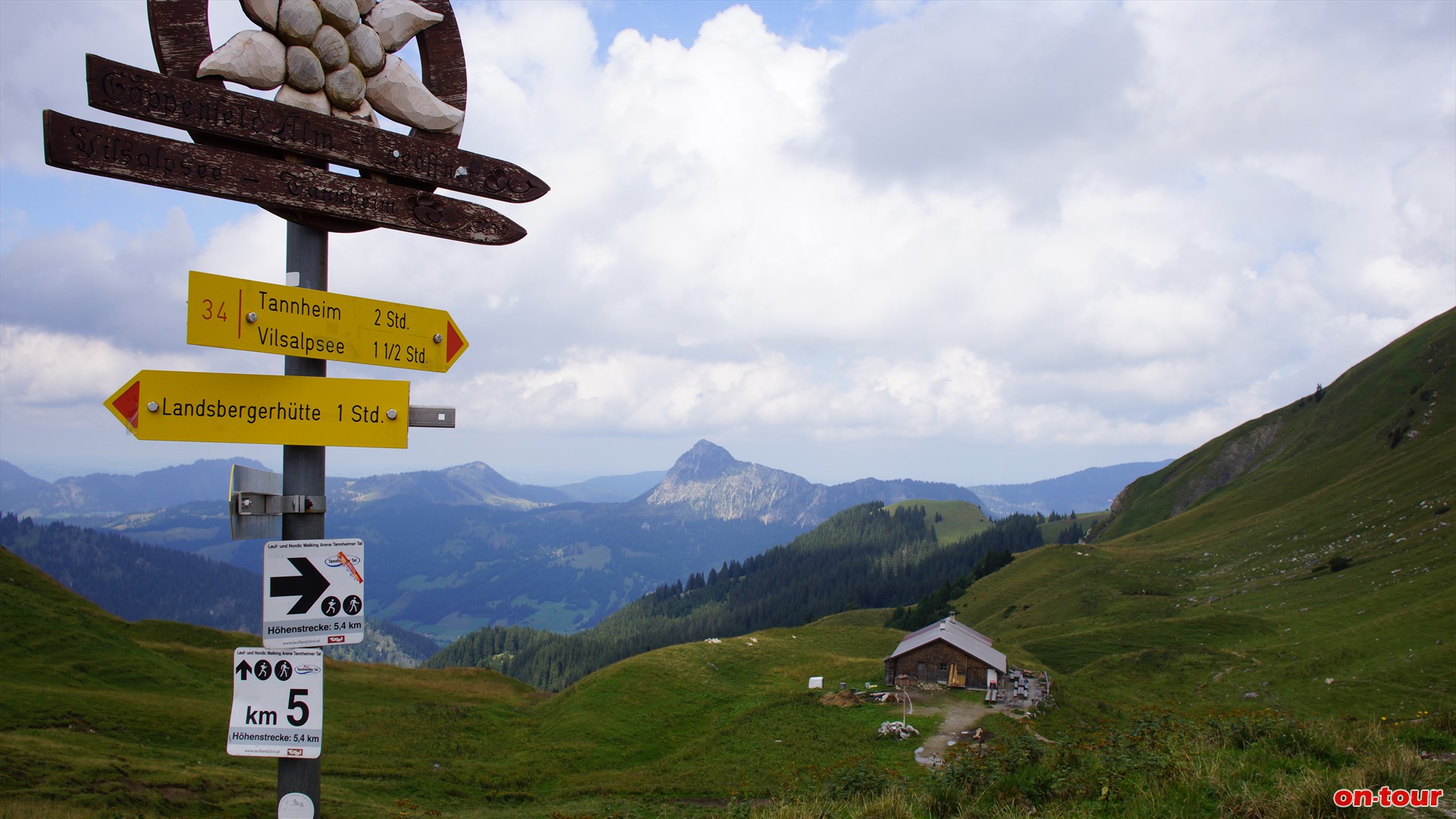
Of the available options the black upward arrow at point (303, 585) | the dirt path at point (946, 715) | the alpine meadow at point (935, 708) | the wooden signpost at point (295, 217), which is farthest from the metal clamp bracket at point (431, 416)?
the dirt path at point (946, 715)

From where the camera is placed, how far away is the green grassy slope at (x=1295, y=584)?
5472cm

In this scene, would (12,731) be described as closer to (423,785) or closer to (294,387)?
(423,785)

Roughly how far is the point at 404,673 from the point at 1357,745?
259 feet

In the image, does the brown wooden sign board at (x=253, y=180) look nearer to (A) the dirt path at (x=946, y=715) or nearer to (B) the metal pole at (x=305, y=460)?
(B) the metal pole at (x=305, y=460)

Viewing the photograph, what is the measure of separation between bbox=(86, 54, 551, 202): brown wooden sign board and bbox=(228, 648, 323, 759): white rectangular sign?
483 cm

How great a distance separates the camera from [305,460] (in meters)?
7.35

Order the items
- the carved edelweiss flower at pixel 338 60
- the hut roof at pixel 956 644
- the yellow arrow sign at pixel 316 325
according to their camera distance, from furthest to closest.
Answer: the hut roof at pixel 956 644 → the carved edelweiss flower at pixel 338 60 → the yellow arrow sign at pixel 316 325

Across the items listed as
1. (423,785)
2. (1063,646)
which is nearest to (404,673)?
(423,785)

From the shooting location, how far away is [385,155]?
767 cm

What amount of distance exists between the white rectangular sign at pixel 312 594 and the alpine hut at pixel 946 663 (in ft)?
162

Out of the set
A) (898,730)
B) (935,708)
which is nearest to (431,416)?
(898,730)

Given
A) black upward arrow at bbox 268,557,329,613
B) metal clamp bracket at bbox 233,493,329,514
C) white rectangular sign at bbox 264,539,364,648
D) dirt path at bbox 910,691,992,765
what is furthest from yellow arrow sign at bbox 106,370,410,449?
dirt path at bbox 910,691,992,765

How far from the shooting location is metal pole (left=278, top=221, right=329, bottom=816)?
6980 millimetres

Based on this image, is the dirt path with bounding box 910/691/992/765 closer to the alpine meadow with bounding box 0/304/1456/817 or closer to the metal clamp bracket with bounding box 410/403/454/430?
the alpine meadow with bounding box 0/304/1456/817
